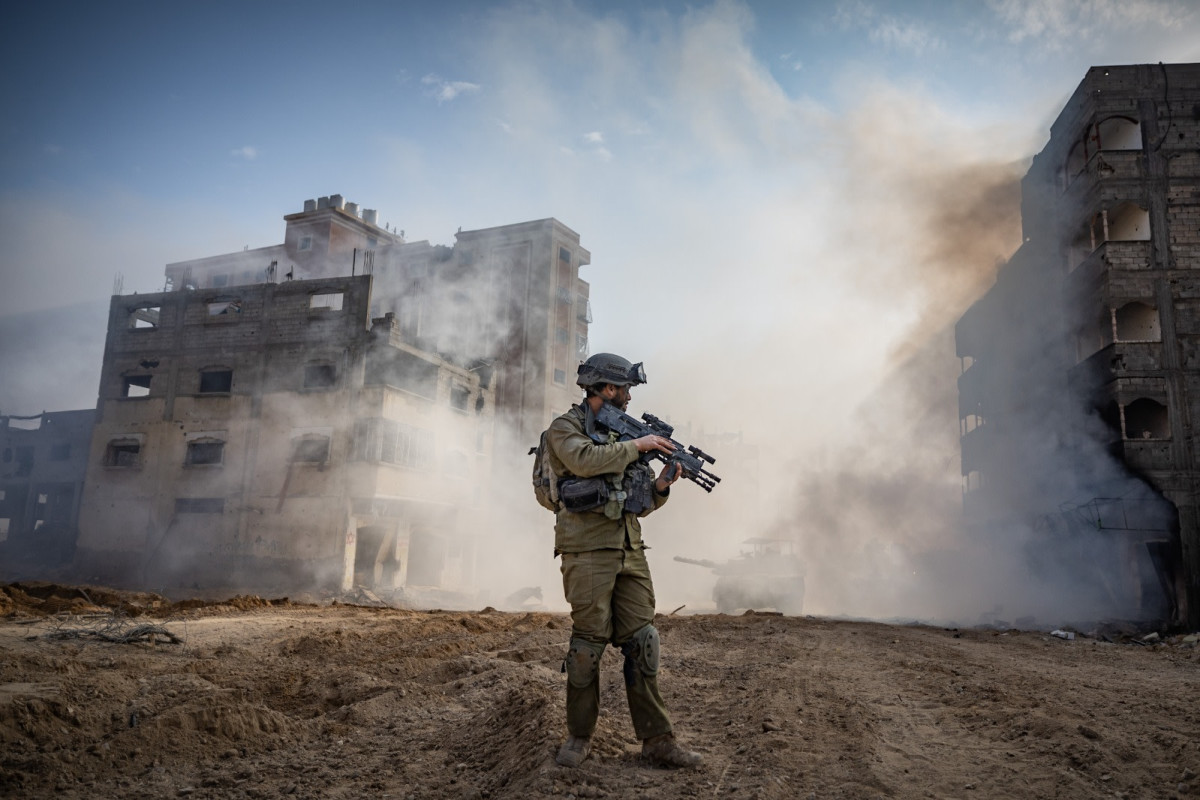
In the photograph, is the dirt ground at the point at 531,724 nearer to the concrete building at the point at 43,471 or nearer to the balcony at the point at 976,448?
the balcony at the point at 976,448

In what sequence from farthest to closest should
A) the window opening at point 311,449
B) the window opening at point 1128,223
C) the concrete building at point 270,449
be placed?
the window opening at point 311,449, the concrete building at point 270,449, the window opening at point 1128,223

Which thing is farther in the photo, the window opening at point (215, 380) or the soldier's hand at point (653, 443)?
the window opening at point (215, 380)

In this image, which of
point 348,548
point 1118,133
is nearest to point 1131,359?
point 1118,133

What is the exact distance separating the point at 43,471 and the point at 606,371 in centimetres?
3652

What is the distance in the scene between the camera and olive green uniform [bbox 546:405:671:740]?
363cm

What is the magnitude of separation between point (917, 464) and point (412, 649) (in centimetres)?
2932

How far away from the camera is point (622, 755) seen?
12.2 feet

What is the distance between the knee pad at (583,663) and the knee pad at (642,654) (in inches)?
6.0

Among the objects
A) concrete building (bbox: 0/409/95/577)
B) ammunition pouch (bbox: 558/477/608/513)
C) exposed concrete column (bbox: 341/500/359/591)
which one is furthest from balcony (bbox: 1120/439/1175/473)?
concrete building (bbox: 0/409/95/577)

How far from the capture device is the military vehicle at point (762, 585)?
2141cm

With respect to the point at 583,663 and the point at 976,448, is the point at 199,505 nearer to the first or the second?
the point at 583,663

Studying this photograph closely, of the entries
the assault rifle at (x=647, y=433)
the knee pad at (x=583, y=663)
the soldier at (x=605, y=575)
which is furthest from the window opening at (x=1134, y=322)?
the knee pad at (x=583, y=663)

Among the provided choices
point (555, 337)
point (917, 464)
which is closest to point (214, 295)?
point (555, 337)

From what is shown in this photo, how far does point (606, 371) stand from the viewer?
165 inches
